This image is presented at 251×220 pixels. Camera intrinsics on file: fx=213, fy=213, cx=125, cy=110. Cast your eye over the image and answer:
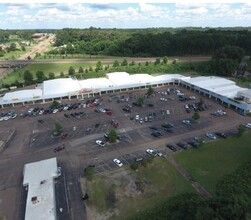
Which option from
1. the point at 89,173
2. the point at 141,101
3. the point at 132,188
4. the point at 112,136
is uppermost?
the point at 141,101

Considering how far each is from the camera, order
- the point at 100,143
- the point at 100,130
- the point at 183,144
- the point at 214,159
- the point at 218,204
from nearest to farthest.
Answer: the point at 218,204 → the point at 214,159 → the point at 183,144 → the point at 100,143 → the point at 100,130

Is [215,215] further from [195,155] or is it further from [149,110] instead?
[149,110]

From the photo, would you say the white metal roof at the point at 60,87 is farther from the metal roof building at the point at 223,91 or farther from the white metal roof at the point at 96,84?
the metal roof building at the point at 223,91

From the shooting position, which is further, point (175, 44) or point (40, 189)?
point (175, 44)

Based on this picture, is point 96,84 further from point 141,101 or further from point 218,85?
point 218,85

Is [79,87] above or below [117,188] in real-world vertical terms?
above

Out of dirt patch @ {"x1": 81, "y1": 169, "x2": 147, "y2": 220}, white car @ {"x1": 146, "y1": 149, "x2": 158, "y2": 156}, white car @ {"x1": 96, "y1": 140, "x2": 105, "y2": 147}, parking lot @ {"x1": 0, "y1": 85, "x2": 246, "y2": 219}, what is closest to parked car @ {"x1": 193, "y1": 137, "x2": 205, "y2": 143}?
parking lot @ {"x1": 0, "y1": 85, "x2": 246, "y2": 219}

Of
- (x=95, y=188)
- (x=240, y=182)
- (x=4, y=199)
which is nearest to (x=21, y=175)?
(x=4, y=199)

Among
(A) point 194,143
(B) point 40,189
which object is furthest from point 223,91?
(B) point 40,189
